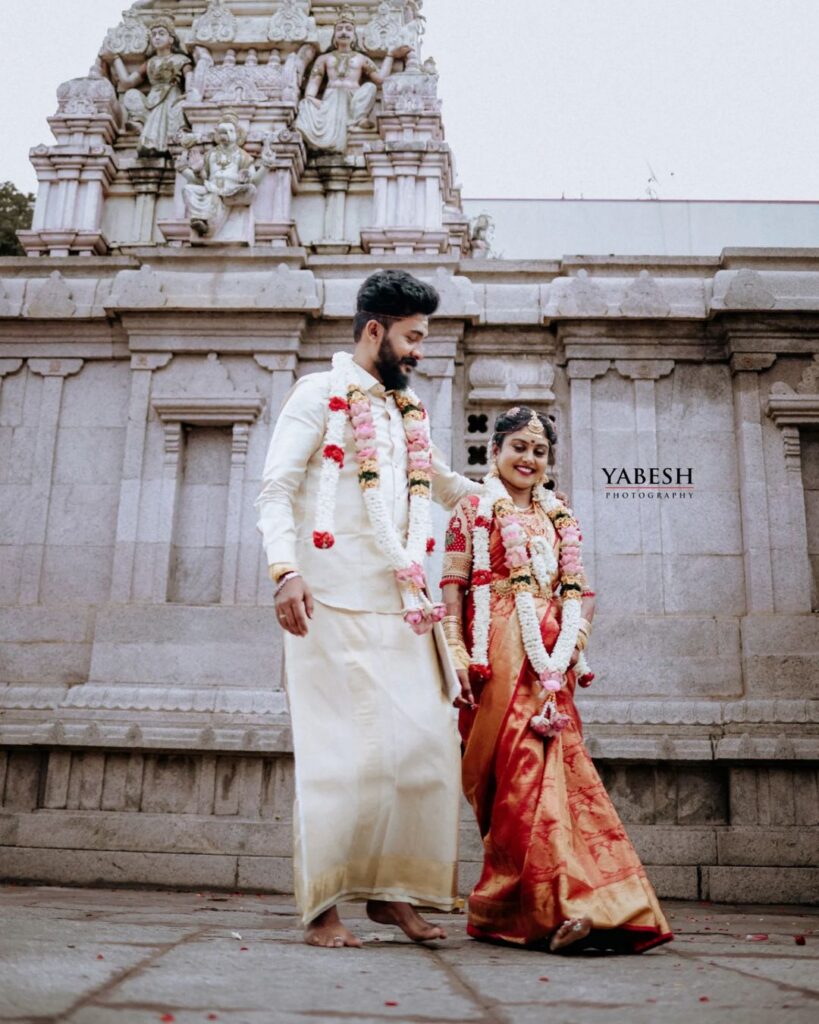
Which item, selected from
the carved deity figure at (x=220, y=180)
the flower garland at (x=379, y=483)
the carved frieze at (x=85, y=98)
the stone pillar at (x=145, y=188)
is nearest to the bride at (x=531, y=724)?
the flower garland at (x=379, y=483)

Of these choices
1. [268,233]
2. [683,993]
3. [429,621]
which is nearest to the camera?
[683,993]

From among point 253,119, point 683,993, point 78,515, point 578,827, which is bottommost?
point 683,993

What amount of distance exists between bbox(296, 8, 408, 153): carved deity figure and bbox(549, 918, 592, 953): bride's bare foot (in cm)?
1191

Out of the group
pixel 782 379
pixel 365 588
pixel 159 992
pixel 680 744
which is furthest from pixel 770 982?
pixel 782 379

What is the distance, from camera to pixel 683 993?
2428mm

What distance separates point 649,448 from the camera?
27.6 ft

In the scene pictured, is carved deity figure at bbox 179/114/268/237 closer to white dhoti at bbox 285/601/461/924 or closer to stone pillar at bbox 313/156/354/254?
stone pillar at bbox 313/156/354/254

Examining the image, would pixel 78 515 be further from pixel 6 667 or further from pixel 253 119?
pixel 253 119

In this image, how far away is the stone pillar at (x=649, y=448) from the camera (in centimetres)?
808

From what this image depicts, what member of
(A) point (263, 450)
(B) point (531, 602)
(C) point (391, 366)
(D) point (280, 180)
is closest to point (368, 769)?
(B) point (531, 602)

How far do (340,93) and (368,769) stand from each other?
1219 centimetres

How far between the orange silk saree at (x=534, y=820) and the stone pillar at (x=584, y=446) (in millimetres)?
3538

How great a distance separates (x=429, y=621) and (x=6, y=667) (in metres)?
5.53

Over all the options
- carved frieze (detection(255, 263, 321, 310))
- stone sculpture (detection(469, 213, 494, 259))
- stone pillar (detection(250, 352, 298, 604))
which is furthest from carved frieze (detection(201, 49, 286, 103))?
stone pillar (detection(250, 352, 298, 604))
